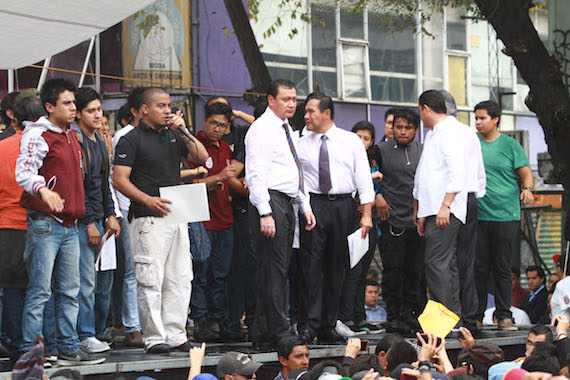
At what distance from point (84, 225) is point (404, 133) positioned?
11.4 feet

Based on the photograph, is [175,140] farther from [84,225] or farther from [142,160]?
[84,225]

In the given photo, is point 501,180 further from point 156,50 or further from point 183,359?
point 156,50

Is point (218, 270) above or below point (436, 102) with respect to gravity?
below

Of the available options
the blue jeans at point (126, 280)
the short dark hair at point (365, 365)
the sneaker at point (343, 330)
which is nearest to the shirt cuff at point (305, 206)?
the sneaker at point (343, 330)

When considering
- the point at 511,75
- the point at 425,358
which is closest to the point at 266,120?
the point at 425,358

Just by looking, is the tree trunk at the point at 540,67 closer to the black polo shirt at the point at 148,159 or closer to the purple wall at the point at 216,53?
the black polo shirt at the point at 148,159

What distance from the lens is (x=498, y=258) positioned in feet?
30.5

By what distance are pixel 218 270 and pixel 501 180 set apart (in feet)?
9.80

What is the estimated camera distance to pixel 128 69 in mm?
18641

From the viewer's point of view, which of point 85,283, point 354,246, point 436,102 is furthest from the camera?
point 436,102

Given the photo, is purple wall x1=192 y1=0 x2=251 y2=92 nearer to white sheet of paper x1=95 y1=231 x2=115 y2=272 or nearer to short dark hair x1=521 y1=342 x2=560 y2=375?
white sheet of paper x1=95 y1=231 x2=115 y2=272

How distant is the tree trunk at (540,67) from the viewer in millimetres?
10109


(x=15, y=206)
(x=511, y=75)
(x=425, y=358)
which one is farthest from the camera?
(x=511, y=75)

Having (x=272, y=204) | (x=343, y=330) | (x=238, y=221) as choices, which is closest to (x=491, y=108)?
(x=343, y=330)
